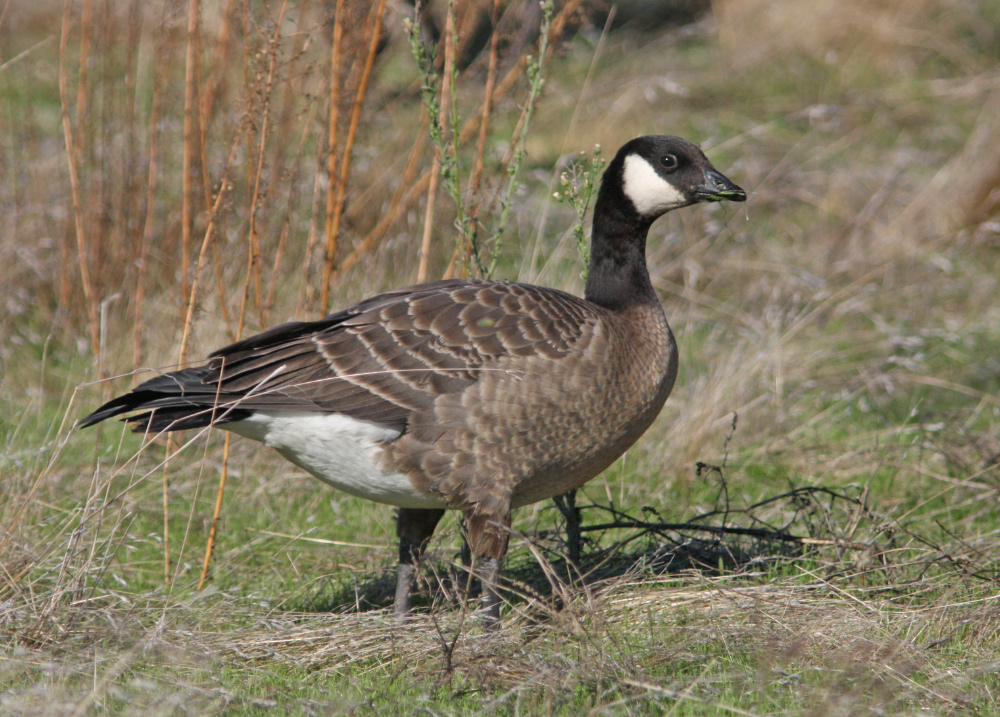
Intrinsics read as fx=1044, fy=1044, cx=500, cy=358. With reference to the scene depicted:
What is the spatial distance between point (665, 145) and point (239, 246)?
3.50 metres

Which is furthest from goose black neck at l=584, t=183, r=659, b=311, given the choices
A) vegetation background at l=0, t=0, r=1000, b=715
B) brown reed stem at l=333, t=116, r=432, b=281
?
brown reed stem at l=333, t=116, r=432, b=281

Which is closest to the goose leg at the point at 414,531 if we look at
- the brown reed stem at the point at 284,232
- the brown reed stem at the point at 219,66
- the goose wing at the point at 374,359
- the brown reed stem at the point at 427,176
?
the goose wing at the point at 374,359

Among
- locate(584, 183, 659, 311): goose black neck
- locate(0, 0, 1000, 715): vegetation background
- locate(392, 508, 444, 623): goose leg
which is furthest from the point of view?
locate(584, 183, 659, 311): goose black neck

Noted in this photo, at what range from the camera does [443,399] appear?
12.9 ft

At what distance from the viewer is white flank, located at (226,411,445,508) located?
397cm

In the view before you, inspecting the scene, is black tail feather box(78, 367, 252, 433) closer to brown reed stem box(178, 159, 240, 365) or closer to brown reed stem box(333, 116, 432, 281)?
brown reed stem box(178, 159, 240, 365)

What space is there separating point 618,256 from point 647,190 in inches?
12.7

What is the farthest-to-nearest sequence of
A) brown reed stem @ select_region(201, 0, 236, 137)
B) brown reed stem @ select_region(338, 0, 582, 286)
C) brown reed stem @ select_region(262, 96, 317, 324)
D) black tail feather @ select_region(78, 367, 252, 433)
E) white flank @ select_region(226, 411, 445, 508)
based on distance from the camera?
brown reed stem @ select_region(338, 0, 582, 286) < brown reed stem @ select_region(262, 96, 317, 324) < brown reed stem @ select_region(201, 0, 236, 137) < white flank @ select_region(226, 411, 445, 508) < black tail feather @ select_region(78, 367, 252, 433)

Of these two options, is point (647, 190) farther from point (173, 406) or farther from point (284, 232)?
point (173, 406)

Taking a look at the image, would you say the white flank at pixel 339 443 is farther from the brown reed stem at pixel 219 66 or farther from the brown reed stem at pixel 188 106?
the brown reed stem at pixel 219 66

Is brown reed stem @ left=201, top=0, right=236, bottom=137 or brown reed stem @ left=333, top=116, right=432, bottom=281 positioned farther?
brown reed stem @ left=333, top=116, right=432, bottom=281

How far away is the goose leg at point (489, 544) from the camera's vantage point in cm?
401

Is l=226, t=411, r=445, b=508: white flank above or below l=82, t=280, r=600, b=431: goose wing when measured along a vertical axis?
below

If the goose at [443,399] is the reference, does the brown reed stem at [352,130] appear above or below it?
above
